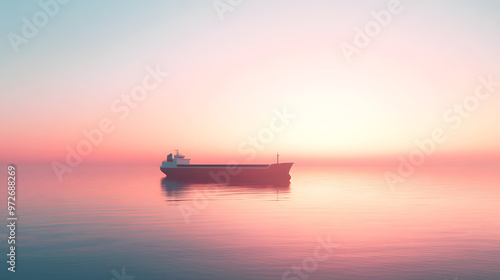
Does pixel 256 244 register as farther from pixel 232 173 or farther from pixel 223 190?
pixel 232 173

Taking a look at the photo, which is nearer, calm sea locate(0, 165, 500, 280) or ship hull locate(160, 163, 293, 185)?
calm sea locate(0, 165, 500, 280)

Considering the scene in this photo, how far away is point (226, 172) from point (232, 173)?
1691mm

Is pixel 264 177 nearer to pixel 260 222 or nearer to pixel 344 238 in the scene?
pixel 260 222

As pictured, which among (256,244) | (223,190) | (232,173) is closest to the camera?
(256,244)

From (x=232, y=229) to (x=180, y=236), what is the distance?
4.40m

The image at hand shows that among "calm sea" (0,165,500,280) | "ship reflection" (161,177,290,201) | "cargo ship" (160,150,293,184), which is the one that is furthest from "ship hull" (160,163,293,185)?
"calm sea" (0,165,500,280)

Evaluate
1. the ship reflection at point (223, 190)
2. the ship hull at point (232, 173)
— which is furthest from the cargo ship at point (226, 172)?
the ship reflection at point (223, 190)

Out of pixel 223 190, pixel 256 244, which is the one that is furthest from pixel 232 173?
pixel 256 244

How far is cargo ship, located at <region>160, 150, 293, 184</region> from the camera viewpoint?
95.6 meters

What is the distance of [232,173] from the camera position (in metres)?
103

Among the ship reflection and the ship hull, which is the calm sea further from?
the ship hull

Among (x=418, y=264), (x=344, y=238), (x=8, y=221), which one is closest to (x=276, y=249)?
(x=344, y=238)

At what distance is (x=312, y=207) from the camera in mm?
42625

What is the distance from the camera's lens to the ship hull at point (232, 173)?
95.4 metres
